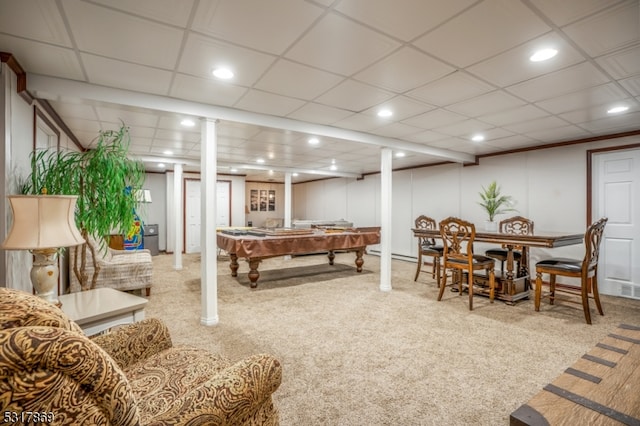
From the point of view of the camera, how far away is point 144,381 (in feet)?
4.27

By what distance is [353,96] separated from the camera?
2996 mm

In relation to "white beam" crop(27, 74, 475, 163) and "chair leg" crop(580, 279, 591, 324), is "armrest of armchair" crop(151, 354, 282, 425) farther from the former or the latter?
"chair leg" crop(580, 279, 591, 324)

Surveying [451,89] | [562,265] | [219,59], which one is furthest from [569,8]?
[562,265]

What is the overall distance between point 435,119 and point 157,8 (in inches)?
122

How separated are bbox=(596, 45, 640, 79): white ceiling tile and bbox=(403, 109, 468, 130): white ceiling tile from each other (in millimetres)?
1336

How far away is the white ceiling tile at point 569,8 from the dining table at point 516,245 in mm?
2386

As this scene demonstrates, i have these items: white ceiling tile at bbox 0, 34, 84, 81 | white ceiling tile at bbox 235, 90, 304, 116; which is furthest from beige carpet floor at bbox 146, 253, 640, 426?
white ceiling tile at bbox 0, 34, 84, 81

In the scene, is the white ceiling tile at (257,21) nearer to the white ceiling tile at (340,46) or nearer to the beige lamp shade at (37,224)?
the white ceiling tile at (340,46)

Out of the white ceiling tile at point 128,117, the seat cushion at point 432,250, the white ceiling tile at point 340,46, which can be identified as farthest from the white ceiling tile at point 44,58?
the seat cushion at point 432,250

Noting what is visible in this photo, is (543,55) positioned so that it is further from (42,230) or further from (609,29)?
(42,230)

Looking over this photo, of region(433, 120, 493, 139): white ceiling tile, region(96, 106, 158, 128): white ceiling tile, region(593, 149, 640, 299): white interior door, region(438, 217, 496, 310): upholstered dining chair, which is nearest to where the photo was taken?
region(96, 106, 158, 128): white ceiling tile

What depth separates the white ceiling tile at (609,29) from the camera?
1.70 meters

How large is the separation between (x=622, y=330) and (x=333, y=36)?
2.42 m

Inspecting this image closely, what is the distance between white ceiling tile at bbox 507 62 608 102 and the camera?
2416 mm
